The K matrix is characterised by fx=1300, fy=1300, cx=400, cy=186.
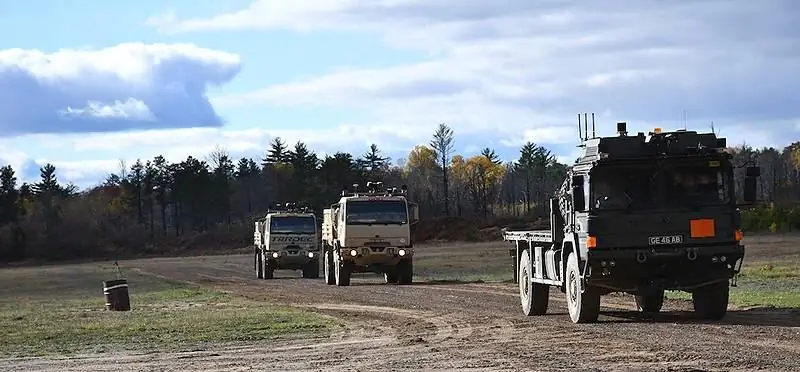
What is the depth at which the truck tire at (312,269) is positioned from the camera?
165 feet

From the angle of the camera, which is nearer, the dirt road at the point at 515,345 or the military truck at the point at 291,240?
the dirt road at the point at 515,345

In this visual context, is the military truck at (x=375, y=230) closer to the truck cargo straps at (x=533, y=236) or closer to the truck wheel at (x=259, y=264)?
the truck wheel at (x=259, y=264)

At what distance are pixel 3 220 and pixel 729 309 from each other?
366 feet

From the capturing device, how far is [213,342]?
20.1 m

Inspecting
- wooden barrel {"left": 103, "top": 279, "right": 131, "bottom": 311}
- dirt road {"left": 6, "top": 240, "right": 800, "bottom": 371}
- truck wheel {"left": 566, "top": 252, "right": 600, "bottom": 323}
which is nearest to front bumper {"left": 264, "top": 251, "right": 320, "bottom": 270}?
wooden barrel {"left": 103, "top": 279, "right": 131, "bottom": 311}

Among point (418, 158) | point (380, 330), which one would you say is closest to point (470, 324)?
point (380, 330)

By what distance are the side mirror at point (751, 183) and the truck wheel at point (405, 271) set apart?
21.0 metres

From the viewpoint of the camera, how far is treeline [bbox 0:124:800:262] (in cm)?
11625

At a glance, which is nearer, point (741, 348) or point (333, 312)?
point (741, 348)

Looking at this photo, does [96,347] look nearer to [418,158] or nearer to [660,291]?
[660,291]

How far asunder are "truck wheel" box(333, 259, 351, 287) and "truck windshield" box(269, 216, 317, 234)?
341 inches

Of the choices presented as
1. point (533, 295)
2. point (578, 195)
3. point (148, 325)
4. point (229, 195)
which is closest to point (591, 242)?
point (578, 195)

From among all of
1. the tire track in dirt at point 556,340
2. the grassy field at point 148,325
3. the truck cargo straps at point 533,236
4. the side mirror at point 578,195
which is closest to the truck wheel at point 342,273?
the grassy field at point 148,325

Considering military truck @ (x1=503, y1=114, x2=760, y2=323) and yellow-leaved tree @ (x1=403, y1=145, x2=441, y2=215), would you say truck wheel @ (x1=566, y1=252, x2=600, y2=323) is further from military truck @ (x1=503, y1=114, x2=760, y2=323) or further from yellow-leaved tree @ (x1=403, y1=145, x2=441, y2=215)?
yellow-leaved tree @ (x1=403, y1=145, x2=441, y2=215)
